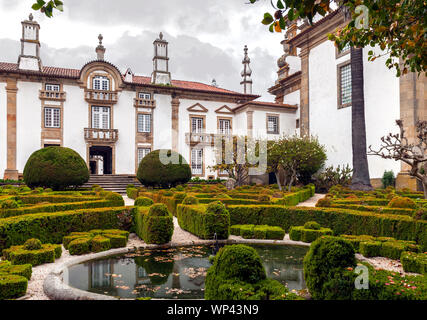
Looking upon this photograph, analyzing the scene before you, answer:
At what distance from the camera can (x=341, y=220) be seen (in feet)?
27.3

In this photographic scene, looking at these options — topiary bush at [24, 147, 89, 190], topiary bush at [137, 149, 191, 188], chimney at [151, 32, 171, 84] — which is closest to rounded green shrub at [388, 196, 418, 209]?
topiary bush at [137, 149, 191, 188]

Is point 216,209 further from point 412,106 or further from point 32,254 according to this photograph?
point 412,106

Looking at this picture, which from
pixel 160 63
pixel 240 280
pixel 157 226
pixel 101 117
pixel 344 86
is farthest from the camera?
pixel 160 63

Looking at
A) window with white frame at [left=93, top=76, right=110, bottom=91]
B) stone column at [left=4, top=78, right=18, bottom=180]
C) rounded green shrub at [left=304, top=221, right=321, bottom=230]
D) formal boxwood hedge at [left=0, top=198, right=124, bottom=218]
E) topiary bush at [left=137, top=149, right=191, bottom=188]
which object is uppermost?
window with white frame at [left=93, top=76, right=110, bottom=91]

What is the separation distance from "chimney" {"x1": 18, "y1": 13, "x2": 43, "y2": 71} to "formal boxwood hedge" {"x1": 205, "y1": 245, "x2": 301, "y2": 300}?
82.9 feet

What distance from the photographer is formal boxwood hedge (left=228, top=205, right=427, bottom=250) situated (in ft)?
23.2

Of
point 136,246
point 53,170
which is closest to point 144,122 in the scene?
point 53,170

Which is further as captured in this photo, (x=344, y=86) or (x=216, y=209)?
(x=344, y=86)

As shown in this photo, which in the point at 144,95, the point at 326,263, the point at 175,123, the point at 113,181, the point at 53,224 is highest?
the point at 144,95

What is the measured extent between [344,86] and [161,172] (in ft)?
41.1

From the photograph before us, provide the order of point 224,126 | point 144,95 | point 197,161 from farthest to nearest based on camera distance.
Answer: point 224,126 → point 197,161 → point 144,95

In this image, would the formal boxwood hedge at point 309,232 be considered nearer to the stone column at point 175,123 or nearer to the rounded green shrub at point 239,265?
the rounded green shrub at point 239,265

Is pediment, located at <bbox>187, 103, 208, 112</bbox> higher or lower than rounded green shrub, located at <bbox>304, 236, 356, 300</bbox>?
higher

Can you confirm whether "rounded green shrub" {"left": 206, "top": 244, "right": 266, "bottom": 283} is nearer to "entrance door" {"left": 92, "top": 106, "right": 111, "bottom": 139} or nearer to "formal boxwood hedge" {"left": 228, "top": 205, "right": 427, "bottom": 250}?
"formal boxwood hedge" {"left": 228, "top": 205, "right": 427, "bottom": 250}
